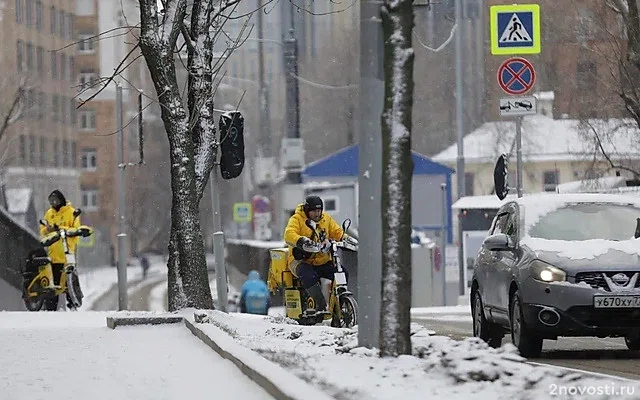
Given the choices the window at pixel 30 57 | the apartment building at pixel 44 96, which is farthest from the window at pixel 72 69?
the window at pixel 30 57

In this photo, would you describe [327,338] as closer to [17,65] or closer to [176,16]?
[176,16]

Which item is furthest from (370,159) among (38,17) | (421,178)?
(38,17)

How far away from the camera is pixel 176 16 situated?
17.3 meters

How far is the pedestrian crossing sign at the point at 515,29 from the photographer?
2161cm

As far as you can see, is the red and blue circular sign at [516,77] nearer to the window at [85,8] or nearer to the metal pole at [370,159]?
the metal pole at [370,159]

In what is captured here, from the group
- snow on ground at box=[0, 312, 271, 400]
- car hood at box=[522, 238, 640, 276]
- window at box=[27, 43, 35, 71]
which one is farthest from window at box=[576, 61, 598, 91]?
window at box=[27, 43, 35, 71]

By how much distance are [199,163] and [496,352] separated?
388 inches

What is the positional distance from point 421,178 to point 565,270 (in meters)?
29.4

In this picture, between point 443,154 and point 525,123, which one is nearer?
point 525,123

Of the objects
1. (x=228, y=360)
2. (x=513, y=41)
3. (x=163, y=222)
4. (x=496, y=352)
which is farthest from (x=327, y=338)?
(x=163, y=222)

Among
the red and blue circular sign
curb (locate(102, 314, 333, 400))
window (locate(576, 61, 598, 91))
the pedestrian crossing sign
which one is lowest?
curb (locate(102, 314, 333, 400))

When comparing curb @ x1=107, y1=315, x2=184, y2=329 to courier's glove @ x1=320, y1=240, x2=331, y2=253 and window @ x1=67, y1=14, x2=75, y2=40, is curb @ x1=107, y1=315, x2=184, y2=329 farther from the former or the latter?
window @ x1=67, y1=14, x2=75, y2=40

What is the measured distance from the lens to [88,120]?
102 metres

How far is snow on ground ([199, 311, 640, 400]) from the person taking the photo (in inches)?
324
